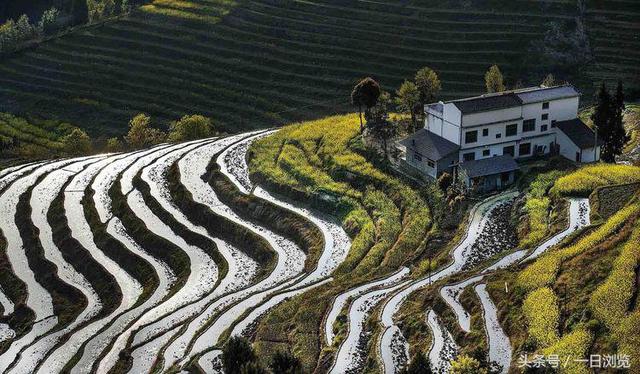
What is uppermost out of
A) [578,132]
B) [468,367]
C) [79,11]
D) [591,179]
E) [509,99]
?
[79,11]

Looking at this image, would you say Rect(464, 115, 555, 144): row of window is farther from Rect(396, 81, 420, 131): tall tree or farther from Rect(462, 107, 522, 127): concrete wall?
Rect(396, 81, 420, 131): tall tree

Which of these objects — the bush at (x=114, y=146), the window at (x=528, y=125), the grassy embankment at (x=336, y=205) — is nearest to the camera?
the grassy embankment at (x=336, y=205)

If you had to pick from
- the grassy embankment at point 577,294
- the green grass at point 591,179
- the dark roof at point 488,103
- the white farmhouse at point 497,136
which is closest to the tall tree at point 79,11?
the white farmhouse at point 497,136

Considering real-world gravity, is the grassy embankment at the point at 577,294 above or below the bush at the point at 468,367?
above

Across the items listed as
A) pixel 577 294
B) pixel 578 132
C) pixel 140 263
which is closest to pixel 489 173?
pixel 578 132

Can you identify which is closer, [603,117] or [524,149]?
[603,117]

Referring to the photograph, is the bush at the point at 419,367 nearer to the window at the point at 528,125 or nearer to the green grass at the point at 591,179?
the green grass at the point at 591,179

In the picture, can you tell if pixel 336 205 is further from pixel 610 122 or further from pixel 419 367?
pixel 419 367
